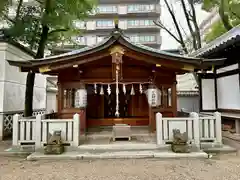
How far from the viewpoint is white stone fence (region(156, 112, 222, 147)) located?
7395 millimetres

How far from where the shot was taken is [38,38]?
1143cm

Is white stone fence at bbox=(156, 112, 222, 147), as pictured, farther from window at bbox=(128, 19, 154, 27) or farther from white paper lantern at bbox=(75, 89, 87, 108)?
window at bbox=(128, 19, 154, 27)

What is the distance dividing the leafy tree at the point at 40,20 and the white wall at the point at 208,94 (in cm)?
727

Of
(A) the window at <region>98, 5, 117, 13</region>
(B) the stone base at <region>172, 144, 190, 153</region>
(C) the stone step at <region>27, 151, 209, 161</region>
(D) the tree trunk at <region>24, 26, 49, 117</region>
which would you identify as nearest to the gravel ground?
(C) the stone step at <region>27, 151, 209, 161</region>

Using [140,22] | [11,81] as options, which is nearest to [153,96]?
[11,81]

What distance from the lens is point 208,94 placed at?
12.2 metres

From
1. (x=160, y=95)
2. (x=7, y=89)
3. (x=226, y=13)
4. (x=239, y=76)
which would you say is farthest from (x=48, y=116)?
(x=226, y=13)

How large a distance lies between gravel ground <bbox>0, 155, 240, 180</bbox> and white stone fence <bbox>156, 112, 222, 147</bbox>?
0.96 meters

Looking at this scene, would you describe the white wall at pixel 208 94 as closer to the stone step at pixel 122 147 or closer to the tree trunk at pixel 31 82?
the stone step at pixel 122 147

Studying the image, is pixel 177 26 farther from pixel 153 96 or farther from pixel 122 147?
pixel 122 147

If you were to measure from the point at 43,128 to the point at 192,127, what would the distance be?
4.82m

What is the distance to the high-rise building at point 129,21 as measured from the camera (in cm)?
3978

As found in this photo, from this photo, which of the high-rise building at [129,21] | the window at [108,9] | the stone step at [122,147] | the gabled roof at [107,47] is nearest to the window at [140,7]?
the high-rise building at [129,21]

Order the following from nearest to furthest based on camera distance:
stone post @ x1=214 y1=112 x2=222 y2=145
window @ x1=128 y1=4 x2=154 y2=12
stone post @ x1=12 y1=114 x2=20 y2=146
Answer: stone post @ x1=12 y1=114 x2=20 y2=146 < stone post @ x1=214 y1=112 x2=222 y2=145 < window @ x1=128 y1=4 x2=154 y2=12
